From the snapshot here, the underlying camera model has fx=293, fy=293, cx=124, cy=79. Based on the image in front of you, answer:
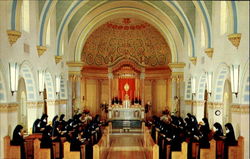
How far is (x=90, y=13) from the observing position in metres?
22.0

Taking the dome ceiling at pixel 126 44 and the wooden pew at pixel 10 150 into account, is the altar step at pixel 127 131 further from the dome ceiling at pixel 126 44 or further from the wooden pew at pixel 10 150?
the wooden pew at pixel 10 150

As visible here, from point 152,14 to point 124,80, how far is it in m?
7.78

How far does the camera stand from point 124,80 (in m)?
28.1

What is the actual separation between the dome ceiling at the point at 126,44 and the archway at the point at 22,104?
36.6 feet

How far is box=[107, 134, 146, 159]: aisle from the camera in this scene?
559 inches

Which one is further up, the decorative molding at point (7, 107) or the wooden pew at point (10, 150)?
the decorative molding at point (7, 107)

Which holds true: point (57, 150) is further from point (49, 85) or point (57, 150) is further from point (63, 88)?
point (63, 88)

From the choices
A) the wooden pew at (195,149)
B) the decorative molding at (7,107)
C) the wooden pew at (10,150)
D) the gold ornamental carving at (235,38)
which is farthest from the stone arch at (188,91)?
the wooden pew at (10,150)

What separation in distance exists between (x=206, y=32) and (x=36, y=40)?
877 centimetres

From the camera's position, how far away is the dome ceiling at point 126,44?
1047 inches

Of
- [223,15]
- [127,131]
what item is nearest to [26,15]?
[223,15]

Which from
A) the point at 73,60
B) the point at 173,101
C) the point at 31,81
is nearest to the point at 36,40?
the point at 31,81

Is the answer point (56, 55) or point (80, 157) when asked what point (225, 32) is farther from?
point (56, 55)

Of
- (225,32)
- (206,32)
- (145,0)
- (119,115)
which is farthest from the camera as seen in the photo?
(119,115)
